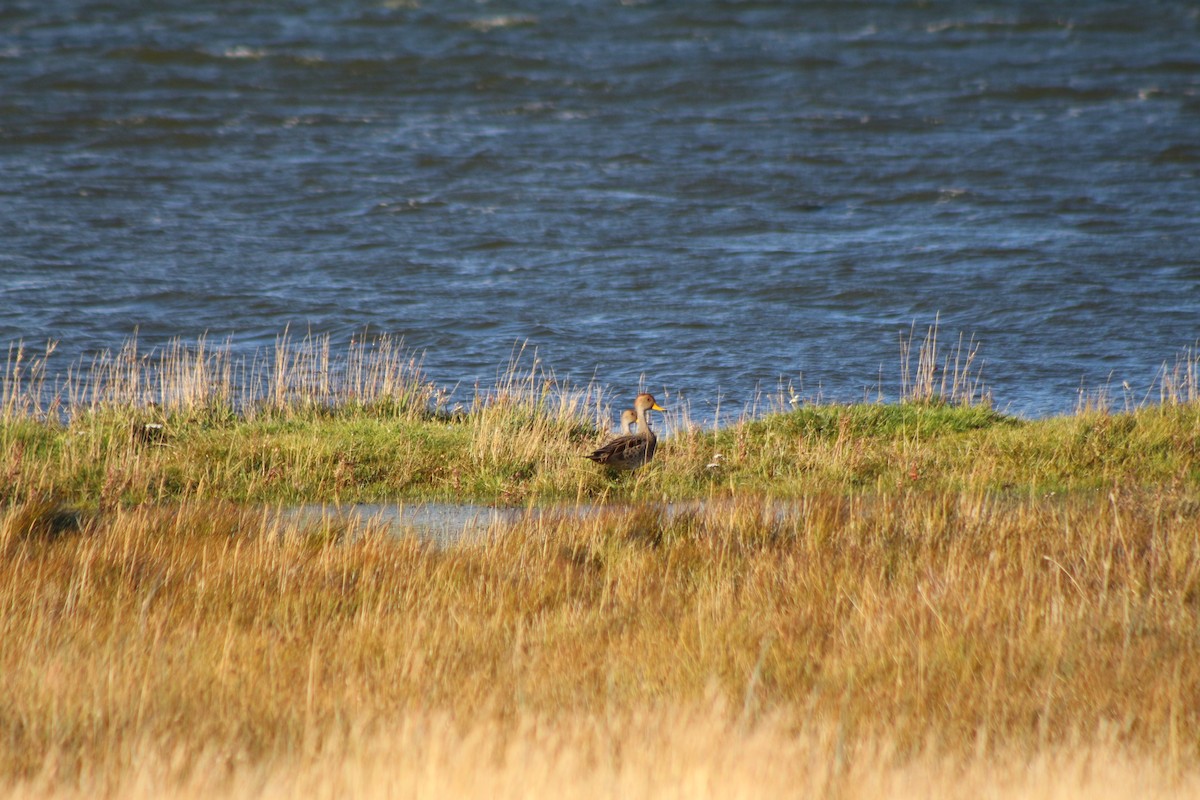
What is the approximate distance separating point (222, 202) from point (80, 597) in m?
26.7

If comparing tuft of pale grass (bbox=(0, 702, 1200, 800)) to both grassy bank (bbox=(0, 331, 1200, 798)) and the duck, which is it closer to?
grassy bank (bbox=(0, 331, 1200, 798))

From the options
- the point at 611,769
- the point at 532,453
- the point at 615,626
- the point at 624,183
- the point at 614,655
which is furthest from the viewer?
the point at 624,183

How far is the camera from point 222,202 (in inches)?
1281

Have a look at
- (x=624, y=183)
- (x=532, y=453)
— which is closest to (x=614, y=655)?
(x=532, y=453)

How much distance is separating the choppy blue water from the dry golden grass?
8460mm

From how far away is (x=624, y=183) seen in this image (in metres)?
34.3

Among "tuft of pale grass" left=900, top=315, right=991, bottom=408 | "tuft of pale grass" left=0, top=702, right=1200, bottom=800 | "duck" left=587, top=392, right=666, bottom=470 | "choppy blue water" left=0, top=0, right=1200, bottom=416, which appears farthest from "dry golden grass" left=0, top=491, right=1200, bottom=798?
"choppy blue water" left=0, top=0, right=1200, bottom=416

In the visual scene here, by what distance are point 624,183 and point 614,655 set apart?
2858 centimetres

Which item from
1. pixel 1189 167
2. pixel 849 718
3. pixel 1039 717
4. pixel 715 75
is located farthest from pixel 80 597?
pixel 715 75

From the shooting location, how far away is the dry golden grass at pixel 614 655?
5.30m

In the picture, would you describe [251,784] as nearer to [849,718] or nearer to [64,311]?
[849,718]

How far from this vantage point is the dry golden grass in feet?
A: 17.4

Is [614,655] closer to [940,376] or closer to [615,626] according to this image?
[615,626]

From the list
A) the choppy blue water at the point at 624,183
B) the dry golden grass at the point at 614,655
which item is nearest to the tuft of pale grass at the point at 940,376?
the choppy blue water at the point at 624,183
